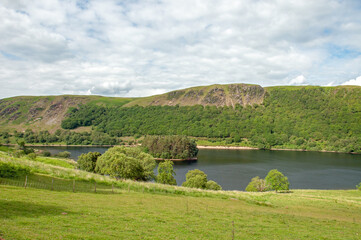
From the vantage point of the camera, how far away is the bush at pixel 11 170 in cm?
2648

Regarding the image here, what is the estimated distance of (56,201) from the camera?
20047mm

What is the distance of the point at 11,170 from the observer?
2770 cm

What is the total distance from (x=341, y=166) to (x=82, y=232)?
14188 centimetres

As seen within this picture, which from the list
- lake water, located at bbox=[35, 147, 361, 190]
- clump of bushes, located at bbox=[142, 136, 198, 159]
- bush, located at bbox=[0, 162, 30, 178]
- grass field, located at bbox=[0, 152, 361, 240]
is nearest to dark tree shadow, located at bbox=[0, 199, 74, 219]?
grass field, located at bbox=[0, 152, 361, 240]

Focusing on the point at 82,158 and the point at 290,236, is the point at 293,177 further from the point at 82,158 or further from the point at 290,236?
the point at 290,236

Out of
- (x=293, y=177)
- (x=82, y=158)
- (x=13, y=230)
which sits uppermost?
(x=13, y=230)

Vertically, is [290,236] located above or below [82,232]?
below

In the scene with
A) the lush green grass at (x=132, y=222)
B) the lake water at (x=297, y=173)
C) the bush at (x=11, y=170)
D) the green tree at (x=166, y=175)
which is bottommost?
the lake water at (x=297, y=173)

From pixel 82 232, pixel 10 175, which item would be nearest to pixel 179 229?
pixel 82 232

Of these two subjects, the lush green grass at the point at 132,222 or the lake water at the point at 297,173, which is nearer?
the lush green grass at the point at 132,222

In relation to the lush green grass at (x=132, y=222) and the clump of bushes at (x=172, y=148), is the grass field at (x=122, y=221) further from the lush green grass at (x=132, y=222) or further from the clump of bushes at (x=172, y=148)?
the clump of bushes at (x=172, y=148)

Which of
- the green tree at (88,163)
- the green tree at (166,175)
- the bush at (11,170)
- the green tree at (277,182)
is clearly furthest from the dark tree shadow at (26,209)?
the green tree at (88,163)

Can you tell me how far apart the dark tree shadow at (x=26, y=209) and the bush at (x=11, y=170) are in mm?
11689

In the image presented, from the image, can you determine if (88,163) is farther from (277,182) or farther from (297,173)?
(297,173)
